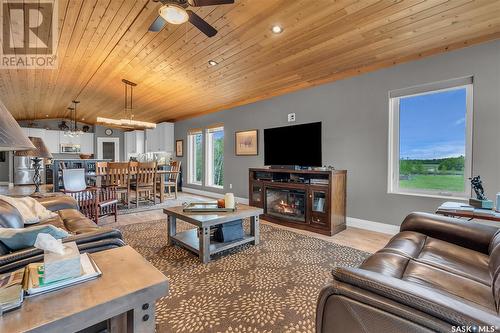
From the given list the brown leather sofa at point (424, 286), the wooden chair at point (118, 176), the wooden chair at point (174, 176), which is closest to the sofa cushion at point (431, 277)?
the brown leather sofa at point (424, 286)

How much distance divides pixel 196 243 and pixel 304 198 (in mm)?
1834

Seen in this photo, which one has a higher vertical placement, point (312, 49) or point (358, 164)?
point (312, 49)

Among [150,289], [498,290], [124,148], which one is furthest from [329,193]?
[124,148]

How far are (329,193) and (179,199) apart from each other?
Result: 409cm

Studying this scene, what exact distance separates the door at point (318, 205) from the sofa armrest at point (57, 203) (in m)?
3.16

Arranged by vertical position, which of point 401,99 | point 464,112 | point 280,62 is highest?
point 280,62

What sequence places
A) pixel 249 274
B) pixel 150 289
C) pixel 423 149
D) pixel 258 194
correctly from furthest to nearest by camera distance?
pixel 258 194, pixel 423 149, pixel 249 274, pixel 150 289

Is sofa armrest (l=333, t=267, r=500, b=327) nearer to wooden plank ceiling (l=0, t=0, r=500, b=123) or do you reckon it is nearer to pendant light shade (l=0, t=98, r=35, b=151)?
pendant light shade (l=0, t=98, r=35, b=151)

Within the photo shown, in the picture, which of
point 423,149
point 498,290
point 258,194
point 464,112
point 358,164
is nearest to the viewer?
point 498,290

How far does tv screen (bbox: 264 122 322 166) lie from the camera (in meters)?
3.75

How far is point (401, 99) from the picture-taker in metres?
3.38

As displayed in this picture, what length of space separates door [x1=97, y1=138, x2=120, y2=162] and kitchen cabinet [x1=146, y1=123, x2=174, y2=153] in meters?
2.80

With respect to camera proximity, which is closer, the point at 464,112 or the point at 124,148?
the point at 464,112

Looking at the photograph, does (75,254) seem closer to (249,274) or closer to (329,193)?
(249,274)
